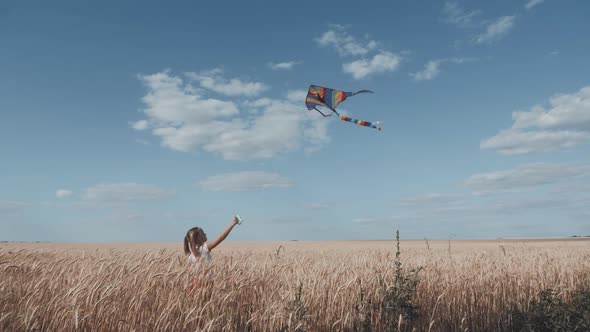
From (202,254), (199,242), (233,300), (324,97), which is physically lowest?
(233,300)

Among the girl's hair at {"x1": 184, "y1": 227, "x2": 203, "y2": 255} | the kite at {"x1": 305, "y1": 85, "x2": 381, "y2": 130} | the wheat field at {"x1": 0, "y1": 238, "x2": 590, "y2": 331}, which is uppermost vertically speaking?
the kite at {"x1": 305, "y1": 85, "x2": 381, "y2": 130}

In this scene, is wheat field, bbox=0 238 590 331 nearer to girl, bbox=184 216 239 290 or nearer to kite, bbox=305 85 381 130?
girl, bbox=184 216 239 290

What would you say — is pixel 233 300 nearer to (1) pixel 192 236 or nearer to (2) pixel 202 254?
(2) pixel 202 254

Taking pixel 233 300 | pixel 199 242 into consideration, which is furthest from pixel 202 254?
pixel 233 300

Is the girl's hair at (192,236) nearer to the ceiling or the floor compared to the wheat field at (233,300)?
nearer to the ceiling

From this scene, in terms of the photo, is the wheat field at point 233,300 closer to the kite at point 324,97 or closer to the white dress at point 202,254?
the white dress at point 202,254

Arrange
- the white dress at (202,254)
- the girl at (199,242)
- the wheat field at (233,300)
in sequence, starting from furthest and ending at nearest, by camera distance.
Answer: the girl at (199,242) → the white dress at (202,254) → the wheat field at (233,300)

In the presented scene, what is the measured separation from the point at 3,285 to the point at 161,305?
6.23 feet

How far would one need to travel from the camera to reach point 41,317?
15.0 feet

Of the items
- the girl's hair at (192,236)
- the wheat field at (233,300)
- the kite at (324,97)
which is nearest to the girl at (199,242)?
the girl's hair at (192,236)

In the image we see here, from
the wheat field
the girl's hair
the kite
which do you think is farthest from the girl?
the kite

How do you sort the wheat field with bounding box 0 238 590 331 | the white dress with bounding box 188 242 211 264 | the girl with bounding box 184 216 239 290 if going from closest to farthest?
the wheat field with bounding box 0 238 590 331 → the white dress with bounding box 188 242 211 264 → the girl with bounding box 184 216 239 290

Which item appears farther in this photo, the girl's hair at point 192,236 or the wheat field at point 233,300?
the girl's hair at point 192,236

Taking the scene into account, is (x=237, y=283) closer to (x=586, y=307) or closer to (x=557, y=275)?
(x=586, y=307)
